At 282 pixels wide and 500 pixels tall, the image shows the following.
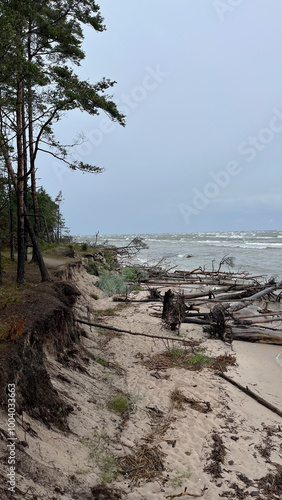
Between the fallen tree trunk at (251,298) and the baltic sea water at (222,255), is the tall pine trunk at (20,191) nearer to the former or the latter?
the fallen tree trunk at (251,298)

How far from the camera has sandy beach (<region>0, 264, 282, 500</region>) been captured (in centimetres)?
328

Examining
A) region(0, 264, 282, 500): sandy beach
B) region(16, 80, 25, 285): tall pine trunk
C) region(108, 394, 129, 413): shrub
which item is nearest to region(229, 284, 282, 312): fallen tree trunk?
region(0, 264, 282, 500): sandy beach

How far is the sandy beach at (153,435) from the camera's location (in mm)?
3281

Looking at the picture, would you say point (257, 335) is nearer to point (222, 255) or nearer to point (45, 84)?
point (45, 84)

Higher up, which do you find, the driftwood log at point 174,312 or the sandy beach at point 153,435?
the driftwood log at point 174,312

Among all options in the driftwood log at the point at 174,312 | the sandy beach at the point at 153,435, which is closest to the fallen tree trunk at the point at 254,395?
the sandy beach at the point at 153,435

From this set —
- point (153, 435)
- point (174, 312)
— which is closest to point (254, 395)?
point (153, 435)

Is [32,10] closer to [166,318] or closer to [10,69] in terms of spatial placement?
Answer: [10,69]

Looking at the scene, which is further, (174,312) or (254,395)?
(174,312)

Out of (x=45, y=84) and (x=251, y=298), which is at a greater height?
(x=45, y=84)

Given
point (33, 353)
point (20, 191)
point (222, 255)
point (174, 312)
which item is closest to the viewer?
point (33, 353)

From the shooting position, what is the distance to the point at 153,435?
4.51 metres

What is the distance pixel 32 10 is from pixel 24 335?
7.50m

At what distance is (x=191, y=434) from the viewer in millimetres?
4598
